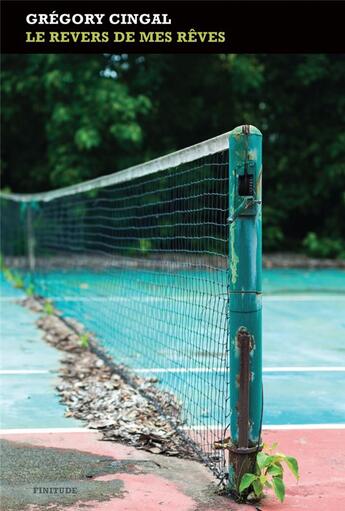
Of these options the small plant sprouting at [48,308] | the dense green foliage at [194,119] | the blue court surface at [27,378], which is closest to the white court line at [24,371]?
the blue court surface at [27,378]

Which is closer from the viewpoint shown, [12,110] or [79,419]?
[79,419]

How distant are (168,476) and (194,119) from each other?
61.6 ft

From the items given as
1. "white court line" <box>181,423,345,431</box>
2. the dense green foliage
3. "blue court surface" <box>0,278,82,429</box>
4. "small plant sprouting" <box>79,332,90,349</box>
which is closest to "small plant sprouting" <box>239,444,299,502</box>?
"white court line" <box>181,423,345,431</box>

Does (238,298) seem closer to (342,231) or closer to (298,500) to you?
(298,500)

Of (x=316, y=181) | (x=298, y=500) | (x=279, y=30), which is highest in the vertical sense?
(x=279, y=30)

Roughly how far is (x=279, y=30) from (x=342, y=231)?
23.4ft

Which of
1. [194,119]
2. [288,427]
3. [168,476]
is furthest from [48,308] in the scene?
[194,119]

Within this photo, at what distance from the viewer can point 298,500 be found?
422 cm

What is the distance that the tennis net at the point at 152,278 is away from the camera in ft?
18.6

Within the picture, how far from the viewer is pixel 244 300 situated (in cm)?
429

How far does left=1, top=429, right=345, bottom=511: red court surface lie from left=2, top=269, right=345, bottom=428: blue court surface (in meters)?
0.41

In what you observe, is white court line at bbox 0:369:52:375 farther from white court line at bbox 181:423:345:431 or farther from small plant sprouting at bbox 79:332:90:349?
white court line at bbox 181:423:345:431

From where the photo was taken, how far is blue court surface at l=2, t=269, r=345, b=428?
6.15 m

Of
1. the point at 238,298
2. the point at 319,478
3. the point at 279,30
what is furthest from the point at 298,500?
the point at 279,30
